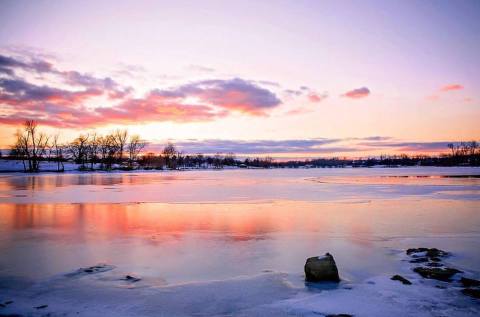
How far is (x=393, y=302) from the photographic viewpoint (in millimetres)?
4773

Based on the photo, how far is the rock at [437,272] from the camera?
5.64 m

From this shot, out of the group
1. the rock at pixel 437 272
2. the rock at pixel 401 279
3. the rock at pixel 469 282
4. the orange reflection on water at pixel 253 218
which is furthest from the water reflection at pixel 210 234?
the rock at pixel 469 282

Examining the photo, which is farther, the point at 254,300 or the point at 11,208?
the point at 11,208

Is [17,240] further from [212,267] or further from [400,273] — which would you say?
[400,273]

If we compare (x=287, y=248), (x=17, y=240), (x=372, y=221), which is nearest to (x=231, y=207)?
(x=372, y=221)

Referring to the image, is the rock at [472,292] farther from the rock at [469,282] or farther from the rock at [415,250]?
the rock at [415,250]

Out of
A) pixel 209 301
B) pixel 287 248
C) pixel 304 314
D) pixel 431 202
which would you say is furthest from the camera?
pixel 431 202

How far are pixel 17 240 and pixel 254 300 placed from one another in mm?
6296

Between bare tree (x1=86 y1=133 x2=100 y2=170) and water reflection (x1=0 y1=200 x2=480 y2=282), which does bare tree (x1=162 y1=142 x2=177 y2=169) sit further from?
water reflection (x1=0 y1=200 x2=480 y2=282)

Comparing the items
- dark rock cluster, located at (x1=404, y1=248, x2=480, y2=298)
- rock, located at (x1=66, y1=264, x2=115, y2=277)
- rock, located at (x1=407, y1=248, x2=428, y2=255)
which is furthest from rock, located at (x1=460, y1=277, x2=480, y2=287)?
rock, located at (x1=66, y1=264, x2=115, y2=277)

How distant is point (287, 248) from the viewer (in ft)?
24.5

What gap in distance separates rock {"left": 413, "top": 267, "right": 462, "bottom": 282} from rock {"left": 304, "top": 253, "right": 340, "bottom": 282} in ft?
5.04

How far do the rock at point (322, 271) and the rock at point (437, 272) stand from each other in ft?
5.04

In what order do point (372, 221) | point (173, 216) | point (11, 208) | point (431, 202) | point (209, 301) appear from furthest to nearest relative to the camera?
point (431, 202) → point (11, 208) → point (173, 216) → point (372, 221) → point (209, 301)
